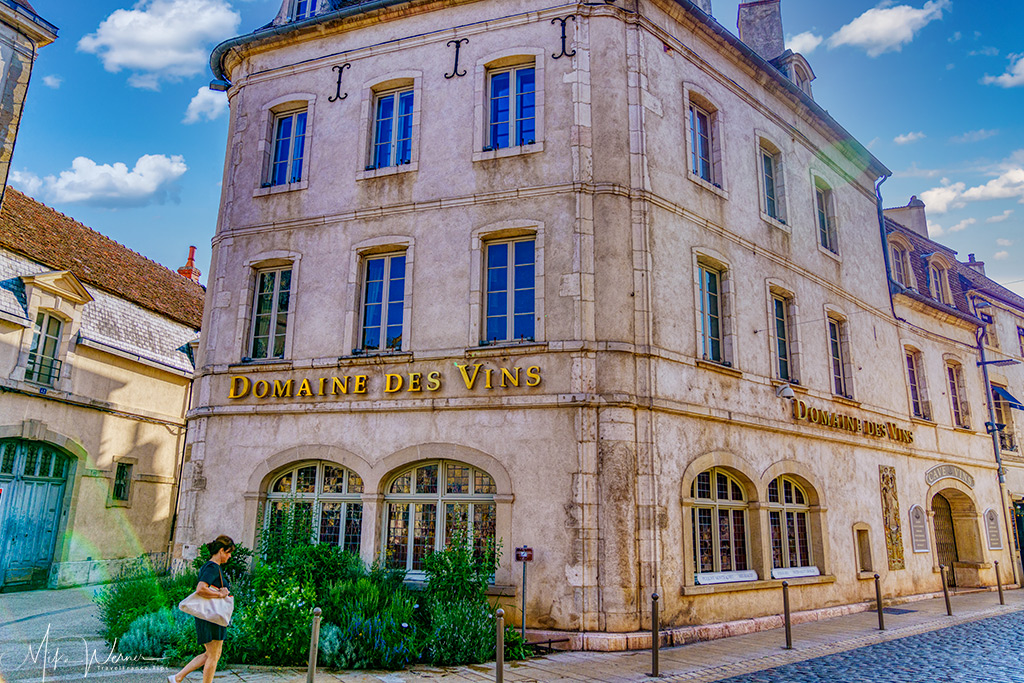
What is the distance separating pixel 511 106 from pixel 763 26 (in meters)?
9.42

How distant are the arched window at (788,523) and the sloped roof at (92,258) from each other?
15197 mm

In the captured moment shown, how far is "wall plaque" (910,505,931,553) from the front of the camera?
16.5 meters

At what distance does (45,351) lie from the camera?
16000 millimetres

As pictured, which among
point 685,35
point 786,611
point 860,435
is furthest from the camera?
point 860,435

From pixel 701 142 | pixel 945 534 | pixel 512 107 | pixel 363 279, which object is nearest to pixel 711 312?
pixel 701 142

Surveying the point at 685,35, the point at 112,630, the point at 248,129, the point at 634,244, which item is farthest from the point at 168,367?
the point at 685,35

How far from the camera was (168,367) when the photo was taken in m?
19.0

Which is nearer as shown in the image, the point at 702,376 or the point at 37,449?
the point at 702,376

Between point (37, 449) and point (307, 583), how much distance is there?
1052 centimetres

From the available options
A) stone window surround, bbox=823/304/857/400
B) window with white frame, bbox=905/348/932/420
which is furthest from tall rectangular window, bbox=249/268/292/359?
window with white frame, bbox=905/348/932/420

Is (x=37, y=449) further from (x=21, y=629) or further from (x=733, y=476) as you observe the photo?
(x=733, y=476)

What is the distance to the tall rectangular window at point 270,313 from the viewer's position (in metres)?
12.7

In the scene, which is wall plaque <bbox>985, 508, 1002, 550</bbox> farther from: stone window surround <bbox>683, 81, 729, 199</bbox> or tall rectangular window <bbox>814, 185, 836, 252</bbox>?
stone window surround <bbox>683, 81, 729, 199</bbox>

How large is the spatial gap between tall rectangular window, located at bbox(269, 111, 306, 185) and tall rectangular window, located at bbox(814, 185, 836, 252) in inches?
440
